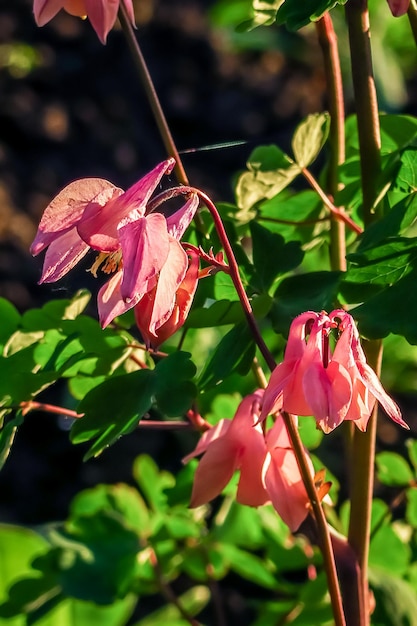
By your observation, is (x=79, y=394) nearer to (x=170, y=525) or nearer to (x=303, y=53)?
(x=170, y=525)

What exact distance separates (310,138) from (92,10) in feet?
0.93

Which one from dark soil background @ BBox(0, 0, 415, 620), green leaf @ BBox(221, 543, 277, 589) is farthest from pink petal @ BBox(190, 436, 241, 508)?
dark soil background @ BBox(0, 0, 415, 620)

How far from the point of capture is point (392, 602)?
0.98m

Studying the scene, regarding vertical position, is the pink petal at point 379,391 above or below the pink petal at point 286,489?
above

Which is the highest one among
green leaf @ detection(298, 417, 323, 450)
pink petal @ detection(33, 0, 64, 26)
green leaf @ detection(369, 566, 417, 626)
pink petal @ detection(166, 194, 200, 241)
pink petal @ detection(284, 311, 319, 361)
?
pink petal @ detection(33, 0, 64, 26)

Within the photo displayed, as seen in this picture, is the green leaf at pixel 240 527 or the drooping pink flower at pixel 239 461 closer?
the drooping pink flower at pixel 239 461

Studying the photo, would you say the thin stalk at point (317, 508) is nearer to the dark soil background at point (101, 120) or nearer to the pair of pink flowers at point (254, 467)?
the pair of pink flowers at point (254, 467)

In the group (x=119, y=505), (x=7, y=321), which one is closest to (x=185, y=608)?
(x=119, y=505)

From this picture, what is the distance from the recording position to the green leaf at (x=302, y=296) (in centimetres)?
72

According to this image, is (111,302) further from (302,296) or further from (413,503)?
(413,503)

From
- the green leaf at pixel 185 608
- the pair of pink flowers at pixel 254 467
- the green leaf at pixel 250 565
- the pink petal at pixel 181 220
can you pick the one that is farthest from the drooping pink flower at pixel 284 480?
the green leaf at pixel 185 608

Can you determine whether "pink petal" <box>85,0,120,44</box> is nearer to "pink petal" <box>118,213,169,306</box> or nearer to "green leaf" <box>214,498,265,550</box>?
"pink petal" <box>118,213,169,306</box>

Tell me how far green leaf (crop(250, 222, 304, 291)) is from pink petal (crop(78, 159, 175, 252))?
0.74 ft

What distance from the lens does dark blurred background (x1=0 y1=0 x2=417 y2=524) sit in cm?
257
